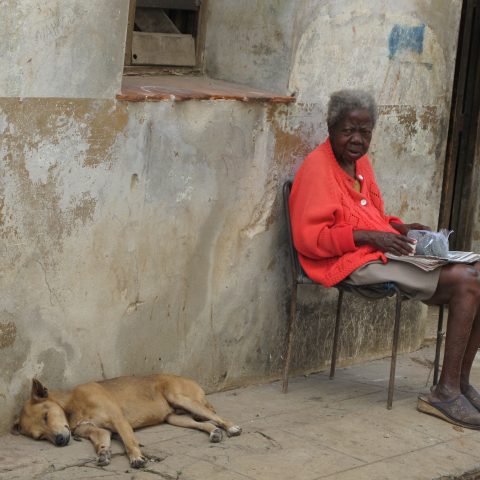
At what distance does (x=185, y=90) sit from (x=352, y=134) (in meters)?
0.89

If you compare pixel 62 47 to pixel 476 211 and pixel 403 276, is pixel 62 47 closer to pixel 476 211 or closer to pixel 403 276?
pixel 403 276

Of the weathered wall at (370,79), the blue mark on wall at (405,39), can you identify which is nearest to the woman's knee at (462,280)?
the weathered wall at (370,79)

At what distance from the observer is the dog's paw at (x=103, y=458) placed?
16.3 feet

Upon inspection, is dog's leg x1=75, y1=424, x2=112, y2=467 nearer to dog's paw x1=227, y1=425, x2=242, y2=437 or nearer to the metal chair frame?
dog's paw x1=227, y1=425, x2=242, y2=437

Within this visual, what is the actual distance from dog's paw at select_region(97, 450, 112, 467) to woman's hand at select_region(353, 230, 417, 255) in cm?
169

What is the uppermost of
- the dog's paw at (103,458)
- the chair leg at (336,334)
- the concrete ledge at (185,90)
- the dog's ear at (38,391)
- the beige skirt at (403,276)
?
the concrete ledge at (185,90)

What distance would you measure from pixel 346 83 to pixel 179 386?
2069mm

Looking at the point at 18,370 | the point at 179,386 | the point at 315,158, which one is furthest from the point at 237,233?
the point at 18,370

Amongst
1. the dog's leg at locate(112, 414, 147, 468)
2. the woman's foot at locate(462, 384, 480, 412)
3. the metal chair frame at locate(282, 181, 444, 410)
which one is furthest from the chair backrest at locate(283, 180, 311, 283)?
the dog's leg at locate(112, 414, 147, 468)

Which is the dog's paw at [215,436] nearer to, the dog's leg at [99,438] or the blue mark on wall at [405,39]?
the dog's leg at [99,438]

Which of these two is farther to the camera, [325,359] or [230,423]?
[325,359]

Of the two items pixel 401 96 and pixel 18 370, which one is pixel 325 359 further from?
pixel 18 370

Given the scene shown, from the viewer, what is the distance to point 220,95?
5.86 meters

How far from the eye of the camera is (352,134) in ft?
19.8
